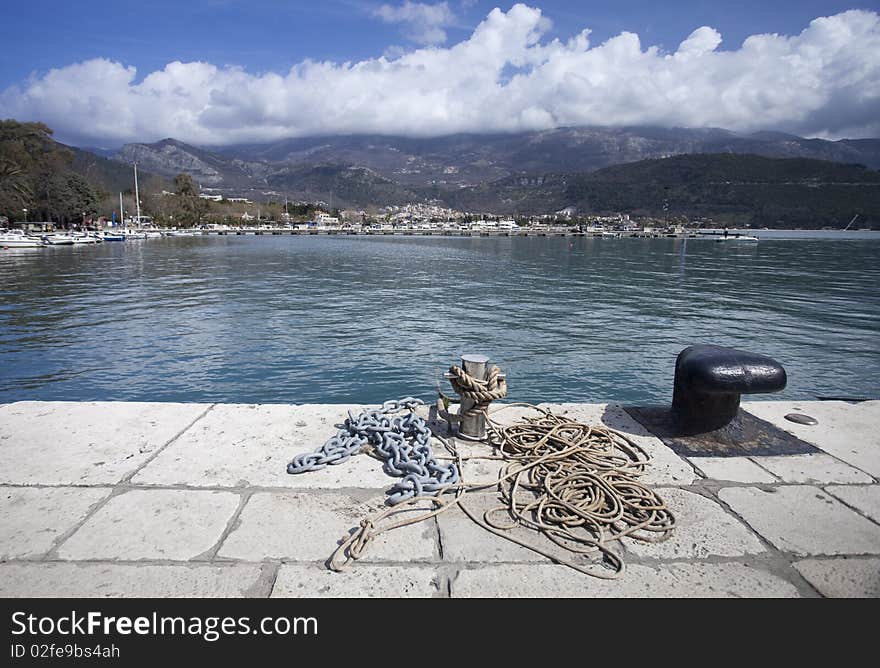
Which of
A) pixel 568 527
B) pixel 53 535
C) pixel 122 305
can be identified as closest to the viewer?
pixel 53 535

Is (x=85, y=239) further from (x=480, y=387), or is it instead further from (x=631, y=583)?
(x=631, y=583)

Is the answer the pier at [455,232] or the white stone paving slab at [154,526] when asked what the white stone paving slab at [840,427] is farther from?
the pier at [455,232]

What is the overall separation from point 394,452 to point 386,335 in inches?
456

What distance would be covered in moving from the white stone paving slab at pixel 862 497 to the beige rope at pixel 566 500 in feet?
4.32

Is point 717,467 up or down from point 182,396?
up

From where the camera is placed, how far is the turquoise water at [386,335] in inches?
420

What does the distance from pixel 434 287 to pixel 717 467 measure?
25575mm

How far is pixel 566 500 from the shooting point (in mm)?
3564

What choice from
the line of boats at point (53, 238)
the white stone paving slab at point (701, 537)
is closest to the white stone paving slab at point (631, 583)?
the white stone paving slab at point (701, 537)

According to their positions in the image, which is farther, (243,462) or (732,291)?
(732,291)
